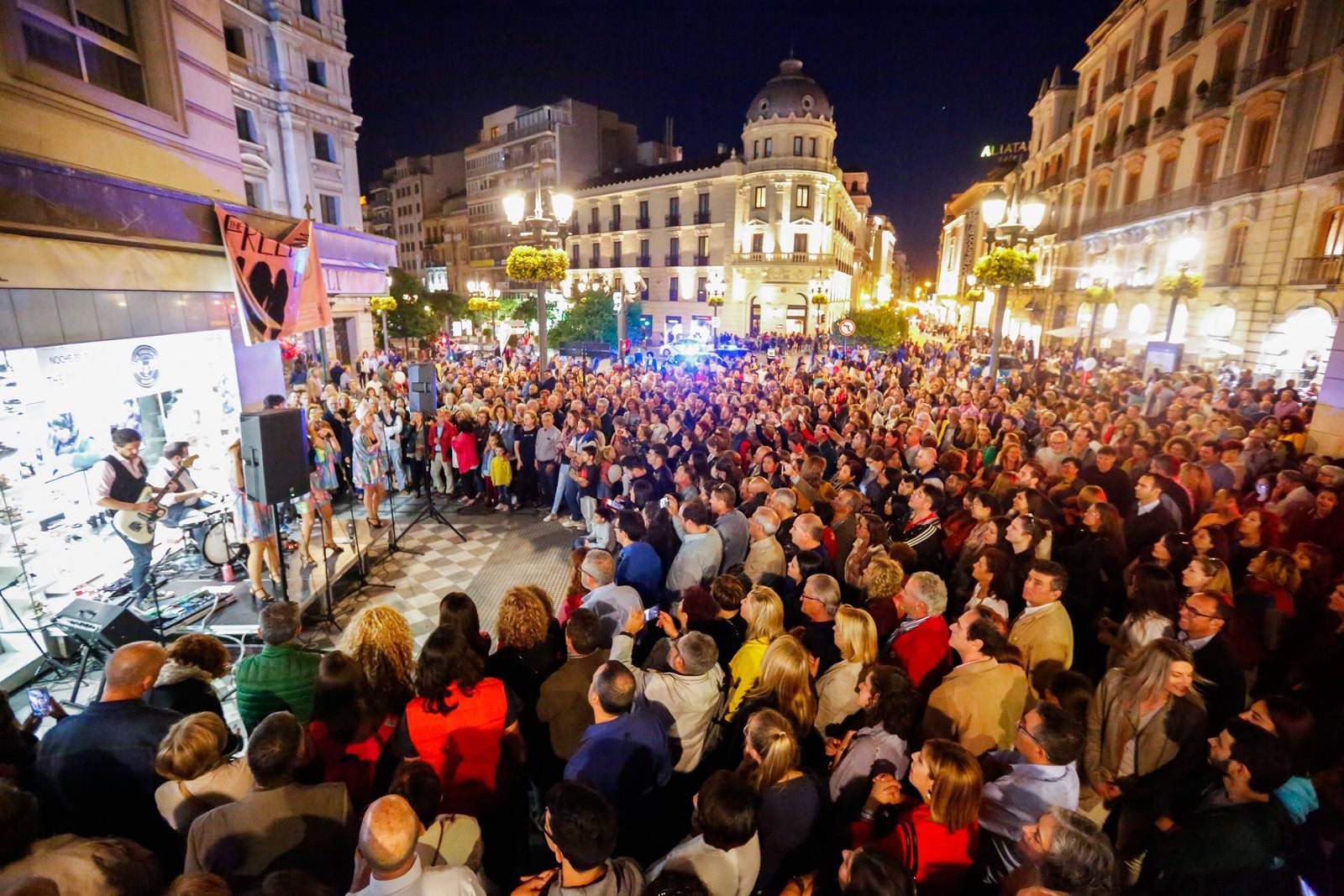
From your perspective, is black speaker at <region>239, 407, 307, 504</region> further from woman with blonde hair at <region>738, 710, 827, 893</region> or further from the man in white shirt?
woman with blonde hair at <region>738, 710, 827, 893</region>

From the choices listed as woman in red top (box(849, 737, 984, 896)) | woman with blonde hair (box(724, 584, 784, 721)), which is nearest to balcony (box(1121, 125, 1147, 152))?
woman with blonde hair (box(724, 584, 784, 721))

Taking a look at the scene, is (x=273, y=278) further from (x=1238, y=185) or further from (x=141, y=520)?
(x=1238, y=185)

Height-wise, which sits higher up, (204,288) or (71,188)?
(71,188)

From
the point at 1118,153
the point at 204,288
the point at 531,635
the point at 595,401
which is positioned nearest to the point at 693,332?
the point at 1118,153

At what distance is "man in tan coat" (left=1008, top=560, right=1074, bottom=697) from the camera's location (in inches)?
134

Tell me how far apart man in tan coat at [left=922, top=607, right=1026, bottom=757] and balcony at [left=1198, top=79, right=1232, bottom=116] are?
24758 millimetres

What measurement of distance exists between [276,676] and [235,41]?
23.7 m

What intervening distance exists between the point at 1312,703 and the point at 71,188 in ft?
28.6

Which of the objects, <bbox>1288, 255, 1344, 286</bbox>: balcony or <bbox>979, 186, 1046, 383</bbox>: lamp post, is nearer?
<bbox>979, 186, 1046, 383</bbox>: lamp post

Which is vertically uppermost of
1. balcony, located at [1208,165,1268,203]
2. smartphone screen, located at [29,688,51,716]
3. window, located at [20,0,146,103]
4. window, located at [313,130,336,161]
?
window, located at [313,130,336,161]

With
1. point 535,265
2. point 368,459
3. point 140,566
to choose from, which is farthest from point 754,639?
point 535,265

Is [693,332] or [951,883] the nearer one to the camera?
[951,883]

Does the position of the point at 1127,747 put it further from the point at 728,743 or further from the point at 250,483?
the point at 250,483

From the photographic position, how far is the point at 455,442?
369 inches
